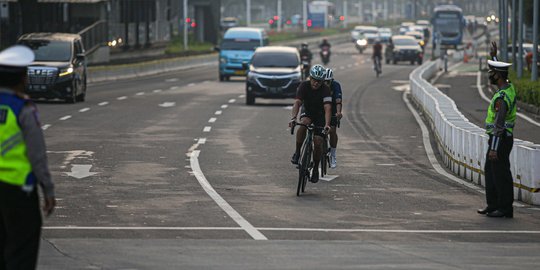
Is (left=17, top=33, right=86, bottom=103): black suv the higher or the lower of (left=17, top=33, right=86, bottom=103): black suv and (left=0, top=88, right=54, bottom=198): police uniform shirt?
the lower

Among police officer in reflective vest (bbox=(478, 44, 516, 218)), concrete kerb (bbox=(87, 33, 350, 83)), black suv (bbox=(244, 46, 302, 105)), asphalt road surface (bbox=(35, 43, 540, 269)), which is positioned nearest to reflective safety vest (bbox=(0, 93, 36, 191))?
asphalt road surface (bbox=(35, 43, 540, 269))

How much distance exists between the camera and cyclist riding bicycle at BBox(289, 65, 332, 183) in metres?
18.5

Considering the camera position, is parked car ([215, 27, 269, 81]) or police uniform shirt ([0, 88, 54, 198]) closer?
police uniform shirt ([0, 88, 54, 198])

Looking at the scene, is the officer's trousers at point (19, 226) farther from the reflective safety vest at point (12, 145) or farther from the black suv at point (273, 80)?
the black suv at point (273, 80)

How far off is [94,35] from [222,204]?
51.0 m

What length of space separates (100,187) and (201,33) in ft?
300

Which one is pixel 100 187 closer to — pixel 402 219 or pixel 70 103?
pixel 402 219

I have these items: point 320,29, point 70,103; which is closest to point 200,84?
point 70,103

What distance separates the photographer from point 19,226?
8.59m

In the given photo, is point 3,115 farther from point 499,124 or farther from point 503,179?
point 503,179

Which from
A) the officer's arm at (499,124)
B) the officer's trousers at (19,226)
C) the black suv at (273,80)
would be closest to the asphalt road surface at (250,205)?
the officer's arm at (499,124)

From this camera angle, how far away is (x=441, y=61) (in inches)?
3012

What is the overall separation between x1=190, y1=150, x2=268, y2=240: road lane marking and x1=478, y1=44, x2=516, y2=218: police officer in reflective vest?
2.89 m

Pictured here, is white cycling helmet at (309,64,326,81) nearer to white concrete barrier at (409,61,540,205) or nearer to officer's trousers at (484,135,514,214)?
white concrete barrier at (409,61,540,205)
